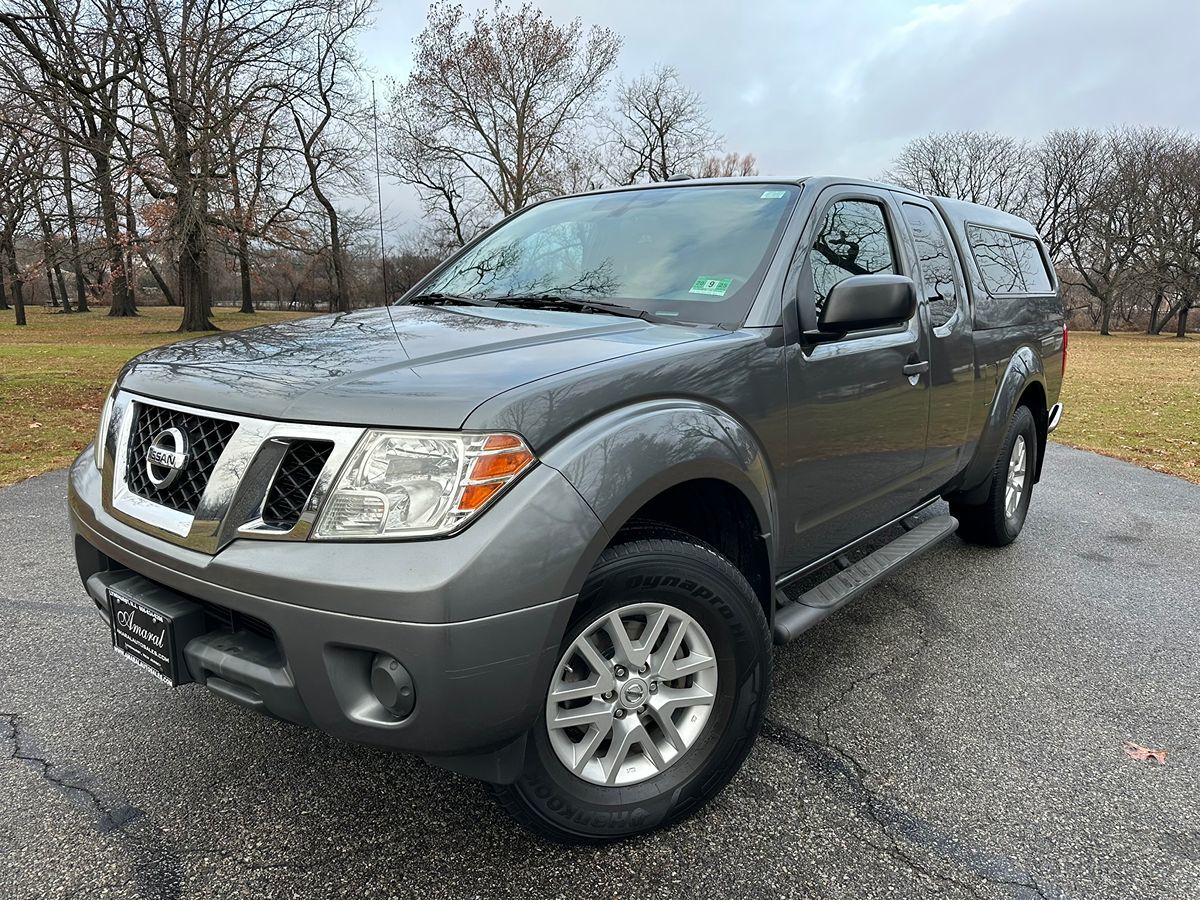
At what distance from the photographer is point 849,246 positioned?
3.07 m

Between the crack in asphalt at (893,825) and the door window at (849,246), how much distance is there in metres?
Answer: 1.45

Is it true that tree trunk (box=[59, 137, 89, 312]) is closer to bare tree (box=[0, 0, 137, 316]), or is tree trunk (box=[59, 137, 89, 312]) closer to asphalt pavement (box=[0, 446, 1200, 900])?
bare tree (box=[0, 0, 137, 316])

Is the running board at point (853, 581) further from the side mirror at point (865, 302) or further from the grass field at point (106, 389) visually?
the grass field at point (106, 389)

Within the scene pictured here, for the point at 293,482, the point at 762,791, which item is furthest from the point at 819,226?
the point at 293,482

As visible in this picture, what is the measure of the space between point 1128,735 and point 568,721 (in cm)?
209

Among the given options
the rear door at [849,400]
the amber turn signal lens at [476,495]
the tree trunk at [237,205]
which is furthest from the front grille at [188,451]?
the tree trunk at [237,205]

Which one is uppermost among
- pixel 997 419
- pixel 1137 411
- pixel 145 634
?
pixel 997 419

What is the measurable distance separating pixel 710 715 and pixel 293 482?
1.29m

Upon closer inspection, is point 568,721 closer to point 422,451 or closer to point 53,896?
point 422,451

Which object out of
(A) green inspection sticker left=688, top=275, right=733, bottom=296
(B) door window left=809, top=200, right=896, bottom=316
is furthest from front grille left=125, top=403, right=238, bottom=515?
(B) door window left=809, top=200, right=896, bottom=316

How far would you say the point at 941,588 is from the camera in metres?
4.13

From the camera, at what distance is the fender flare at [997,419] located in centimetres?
407

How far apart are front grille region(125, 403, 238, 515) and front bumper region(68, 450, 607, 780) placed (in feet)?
0.55

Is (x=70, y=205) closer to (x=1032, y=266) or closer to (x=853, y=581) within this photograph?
(x=1032, y=266)
